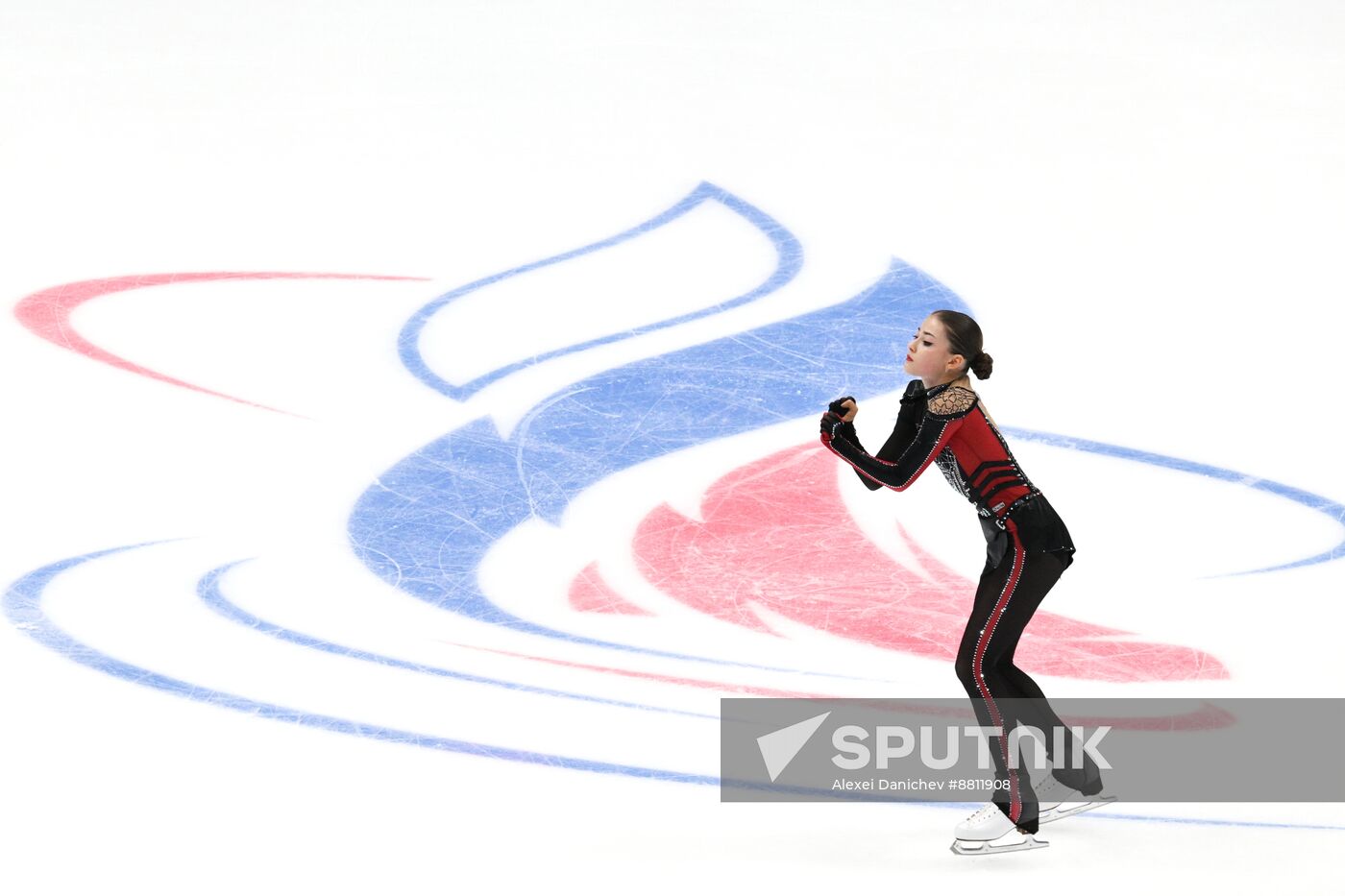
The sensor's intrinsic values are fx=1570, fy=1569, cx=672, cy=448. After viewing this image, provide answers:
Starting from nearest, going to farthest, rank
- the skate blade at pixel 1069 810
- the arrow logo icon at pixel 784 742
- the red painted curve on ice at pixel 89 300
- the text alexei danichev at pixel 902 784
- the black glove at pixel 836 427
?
the black glove at pixel 836 427 < the skate blade at pixel 1069 810 < the text alexei danichev at pixel 902 784 < the arrow logo icon at pixel 784 742 < the red painted curve on ice at pixel 89 300

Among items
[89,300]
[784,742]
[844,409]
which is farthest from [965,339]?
[89,300]

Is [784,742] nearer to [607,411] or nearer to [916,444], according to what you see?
[916,444]

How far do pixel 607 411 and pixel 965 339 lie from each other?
3039 millimetres

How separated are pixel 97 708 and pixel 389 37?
6.29 meters

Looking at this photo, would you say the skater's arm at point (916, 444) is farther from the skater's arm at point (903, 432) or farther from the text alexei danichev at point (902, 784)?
the text alexei danichev at point (902, 784)

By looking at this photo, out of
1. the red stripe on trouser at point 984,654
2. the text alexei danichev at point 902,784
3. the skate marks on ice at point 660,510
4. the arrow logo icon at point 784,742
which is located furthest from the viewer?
the skate marks on ice at point 660,510

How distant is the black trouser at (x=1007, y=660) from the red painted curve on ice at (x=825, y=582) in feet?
3.79

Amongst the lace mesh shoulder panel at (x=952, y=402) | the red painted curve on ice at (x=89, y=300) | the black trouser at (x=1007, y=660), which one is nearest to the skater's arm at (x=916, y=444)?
the lace mesh shoulder panel at (x=952, y=402)

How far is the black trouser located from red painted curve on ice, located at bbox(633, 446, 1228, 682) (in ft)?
3.79

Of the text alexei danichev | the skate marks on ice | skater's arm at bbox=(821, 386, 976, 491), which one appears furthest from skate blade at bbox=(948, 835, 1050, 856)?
skater's arm at bbox=(821, 386, 976, 491)

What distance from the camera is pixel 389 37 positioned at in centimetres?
1007

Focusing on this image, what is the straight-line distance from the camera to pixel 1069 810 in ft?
14.1

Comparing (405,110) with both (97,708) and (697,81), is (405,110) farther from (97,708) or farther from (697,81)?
(97,708)

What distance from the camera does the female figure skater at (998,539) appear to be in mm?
4051
